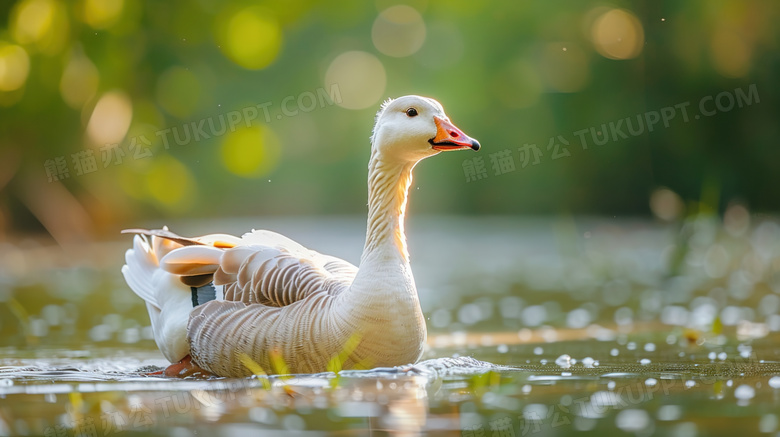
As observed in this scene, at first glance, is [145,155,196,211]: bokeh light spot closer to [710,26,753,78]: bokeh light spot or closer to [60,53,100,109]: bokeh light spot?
[60,53,100,109]: bokeh light spot

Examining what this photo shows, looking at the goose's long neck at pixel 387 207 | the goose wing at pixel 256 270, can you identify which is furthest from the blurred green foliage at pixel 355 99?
the goose wing at pixel 256 270

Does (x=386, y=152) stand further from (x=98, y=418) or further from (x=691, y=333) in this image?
(x=691, y=333)

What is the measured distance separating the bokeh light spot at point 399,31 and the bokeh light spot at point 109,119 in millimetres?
14562

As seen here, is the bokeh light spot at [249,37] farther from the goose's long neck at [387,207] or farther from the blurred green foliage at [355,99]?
the goose's long neck at [387,207]

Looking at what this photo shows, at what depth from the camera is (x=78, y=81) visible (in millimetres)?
16766

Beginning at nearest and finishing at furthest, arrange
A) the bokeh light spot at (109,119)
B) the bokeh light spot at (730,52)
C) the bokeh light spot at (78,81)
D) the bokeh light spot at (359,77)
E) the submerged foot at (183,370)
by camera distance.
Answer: the submerged foot at (183,370) → the bokeh light spot at (78,81) → the bokeh light spot at (109,119) → the bokeh light spot at (730,52) → the bokeh light spot at (359,77)

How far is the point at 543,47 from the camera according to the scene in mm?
28281

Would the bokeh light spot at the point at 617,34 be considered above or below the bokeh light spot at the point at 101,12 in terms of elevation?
above

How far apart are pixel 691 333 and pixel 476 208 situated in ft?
75.0

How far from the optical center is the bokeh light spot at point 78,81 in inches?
648

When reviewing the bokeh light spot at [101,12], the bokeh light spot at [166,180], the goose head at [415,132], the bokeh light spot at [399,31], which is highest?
the bokeh light spot at [399,31]

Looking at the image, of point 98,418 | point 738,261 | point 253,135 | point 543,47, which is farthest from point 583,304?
point 543,47

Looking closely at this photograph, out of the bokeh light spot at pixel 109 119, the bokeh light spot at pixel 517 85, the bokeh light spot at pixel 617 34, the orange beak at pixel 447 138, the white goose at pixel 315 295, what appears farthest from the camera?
the bokeh light spot at pixel 517 85

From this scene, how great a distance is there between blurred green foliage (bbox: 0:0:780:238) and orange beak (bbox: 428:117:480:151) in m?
6.14
